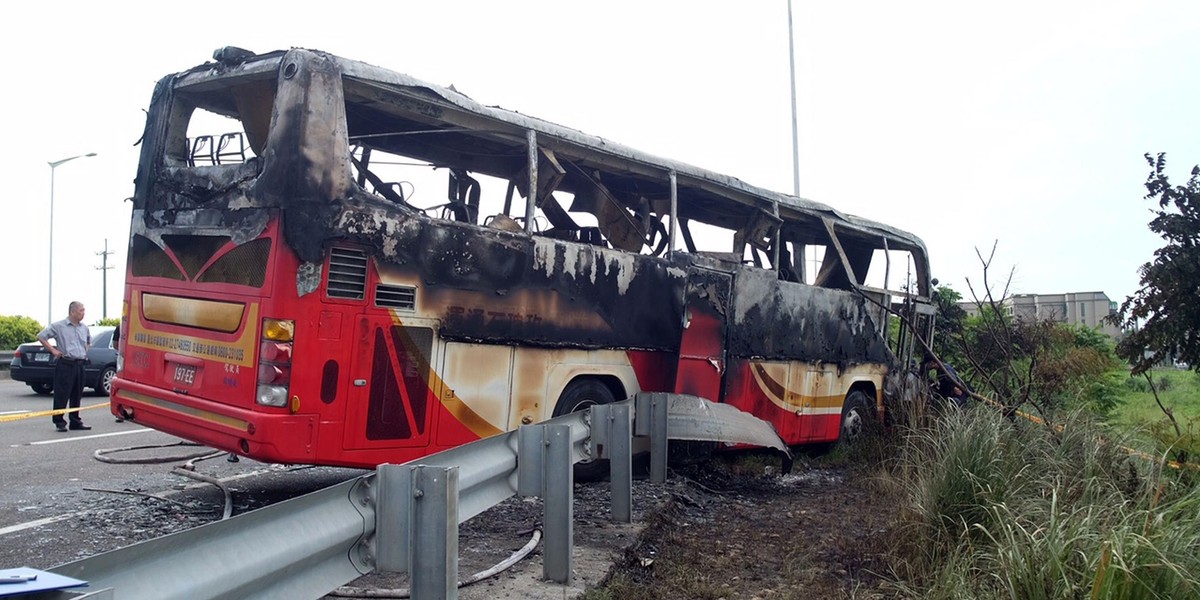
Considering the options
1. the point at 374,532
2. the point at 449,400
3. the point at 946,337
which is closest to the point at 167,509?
the point at 449,400

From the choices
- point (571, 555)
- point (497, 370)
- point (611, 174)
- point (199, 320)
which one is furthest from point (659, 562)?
point (611, 174)

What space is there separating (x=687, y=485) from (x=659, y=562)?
2802mm

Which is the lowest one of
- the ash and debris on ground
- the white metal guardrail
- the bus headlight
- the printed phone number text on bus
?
the ash and debris on ground

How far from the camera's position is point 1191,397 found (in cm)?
1830

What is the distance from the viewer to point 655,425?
283 inches

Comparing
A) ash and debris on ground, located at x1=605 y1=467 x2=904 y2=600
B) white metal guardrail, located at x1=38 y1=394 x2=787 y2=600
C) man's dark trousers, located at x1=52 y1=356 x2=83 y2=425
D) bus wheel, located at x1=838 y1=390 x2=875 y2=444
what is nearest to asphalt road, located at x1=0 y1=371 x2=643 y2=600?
ash and debris on ground, located at x1=605 y1=467 x2=904 y2=600

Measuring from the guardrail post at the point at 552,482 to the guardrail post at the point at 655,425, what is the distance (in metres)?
2.13

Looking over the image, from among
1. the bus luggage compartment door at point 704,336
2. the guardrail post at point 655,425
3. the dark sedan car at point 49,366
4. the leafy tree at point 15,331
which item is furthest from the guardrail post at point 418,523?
the leafy tree at point 15,331

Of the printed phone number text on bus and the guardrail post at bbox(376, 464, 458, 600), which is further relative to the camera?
the printed phone number text on bus

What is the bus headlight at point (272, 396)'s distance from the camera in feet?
19.1

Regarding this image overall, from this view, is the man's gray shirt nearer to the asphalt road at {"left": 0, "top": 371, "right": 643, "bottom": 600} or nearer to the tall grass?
the asphalt road at {"left": 0, "top": 371, "right": 643, "bottom": 600}

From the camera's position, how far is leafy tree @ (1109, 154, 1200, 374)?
9.12 metres

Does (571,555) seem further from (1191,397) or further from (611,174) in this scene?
(1191,397)

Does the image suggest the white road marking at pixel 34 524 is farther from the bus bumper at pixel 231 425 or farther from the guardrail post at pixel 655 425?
the guardrail post at pixel 655 425
